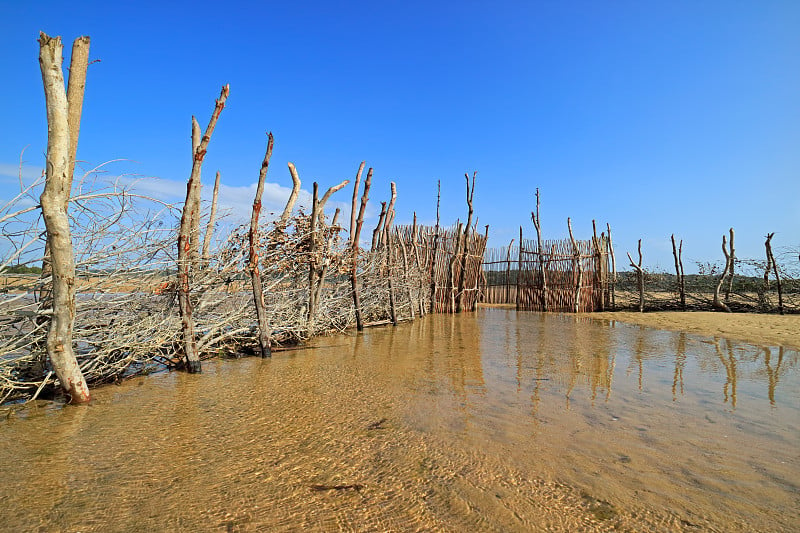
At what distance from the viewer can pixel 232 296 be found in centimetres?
624

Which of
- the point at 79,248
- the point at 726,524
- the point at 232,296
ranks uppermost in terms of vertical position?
the point at 79,248

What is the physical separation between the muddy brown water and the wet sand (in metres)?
3.64

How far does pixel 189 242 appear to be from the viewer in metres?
5.20

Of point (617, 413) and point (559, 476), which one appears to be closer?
point (559, 476)

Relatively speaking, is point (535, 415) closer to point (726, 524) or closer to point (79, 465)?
point (726, 524)

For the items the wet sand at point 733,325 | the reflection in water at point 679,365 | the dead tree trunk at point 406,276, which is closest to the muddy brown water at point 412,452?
the reflection in water at point 679,365

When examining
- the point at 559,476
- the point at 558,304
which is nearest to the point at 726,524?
the point at 559,476

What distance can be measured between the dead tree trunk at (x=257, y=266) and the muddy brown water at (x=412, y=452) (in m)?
0.93

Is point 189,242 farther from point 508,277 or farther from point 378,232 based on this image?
point 508,277

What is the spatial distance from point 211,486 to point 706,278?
64.5ft

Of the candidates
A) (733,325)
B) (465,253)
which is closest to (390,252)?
(465,253)

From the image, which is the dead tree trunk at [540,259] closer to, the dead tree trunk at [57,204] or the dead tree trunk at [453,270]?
the dead tree trunk at [453,270]

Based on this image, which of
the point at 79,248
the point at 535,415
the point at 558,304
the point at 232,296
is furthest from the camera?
the point at 558,304

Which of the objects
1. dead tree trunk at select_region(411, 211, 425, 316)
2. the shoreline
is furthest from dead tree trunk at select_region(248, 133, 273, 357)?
the shoreline
